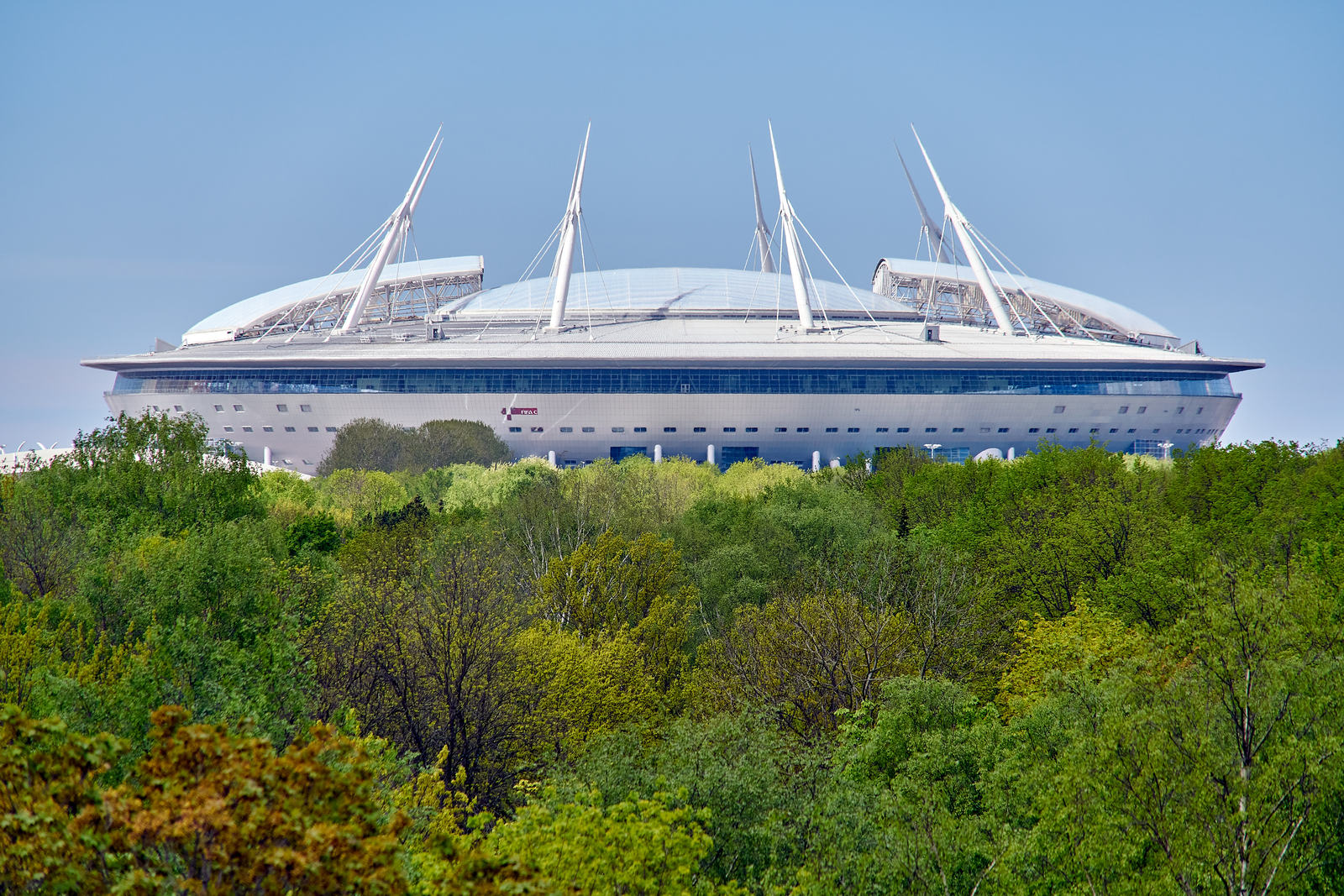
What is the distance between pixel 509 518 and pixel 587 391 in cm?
4907

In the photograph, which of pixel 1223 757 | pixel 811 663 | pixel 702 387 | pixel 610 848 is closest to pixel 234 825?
pixel 610 848

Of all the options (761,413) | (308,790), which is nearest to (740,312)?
(761,413)

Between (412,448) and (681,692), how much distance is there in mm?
55304

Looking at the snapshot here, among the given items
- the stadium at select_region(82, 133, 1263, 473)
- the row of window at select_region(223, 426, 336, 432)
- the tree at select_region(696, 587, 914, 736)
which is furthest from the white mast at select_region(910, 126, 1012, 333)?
the tree at select_region(696, 587, 914, 736)

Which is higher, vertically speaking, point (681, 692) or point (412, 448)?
point (412, 448)

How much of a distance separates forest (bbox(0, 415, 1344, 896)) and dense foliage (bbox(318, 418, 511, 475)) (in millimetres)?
33872

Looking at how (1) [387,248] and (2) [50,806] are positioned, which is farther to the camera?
(1) [387,248]

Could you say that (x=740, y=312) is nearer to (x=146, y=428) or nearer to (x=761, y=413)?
(x=761, y=413)

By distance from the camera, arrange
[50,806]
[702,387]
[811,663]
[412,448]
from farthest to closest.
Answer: [702,387] → [412,448] → [811,663] → [50,806]

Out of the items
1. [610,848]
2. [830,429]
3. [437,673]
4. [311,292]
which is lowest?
[437,673]

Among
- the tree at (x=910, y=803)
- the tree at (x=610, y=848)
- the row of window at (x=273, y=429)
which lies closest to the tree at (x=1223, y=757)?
the tree at (x=910, y=803)

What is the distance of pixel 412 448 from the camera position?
77.1 metres

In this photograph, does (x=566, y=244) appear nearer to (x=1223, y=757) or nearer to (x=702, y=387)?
(x=702, y=387)

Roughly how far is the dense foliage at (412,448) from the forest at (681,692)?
3387 centimetres
